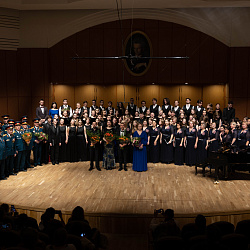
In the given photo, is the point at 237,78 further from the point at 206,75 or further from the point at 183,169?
the point at 183,169

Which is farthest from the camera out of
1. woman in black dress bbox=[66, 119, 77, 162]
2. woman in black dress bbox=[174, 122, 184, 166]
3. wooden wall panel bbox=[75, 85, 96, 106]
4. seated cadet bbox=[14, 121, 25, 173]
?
wooden wall panel bbox=[75, 85, 96, 106]

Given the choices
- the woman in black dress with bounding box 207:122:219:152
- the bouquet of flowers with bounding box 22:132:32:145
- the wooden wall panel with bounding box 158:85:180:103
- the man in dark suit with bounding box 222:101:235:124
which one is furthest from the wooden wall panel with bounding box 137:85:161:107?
the bouquet of flowers with bounding box 22:132:32:145

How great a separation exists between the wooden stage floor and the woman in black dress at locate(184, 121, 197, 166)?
37cm

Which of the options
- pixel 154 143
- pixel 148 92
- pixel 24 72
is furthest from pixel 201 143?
pixel 24 72

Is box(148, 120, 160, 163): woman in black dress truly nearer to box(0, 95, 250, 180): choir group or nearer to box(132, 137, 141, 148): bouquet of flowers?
box(0, 95, 250, 180): choir group

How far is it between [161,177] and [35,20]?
31.1 ft

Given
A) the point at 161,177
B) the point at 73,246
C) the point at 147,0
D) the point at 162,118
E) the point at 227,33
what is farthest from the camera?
the point at 227,33

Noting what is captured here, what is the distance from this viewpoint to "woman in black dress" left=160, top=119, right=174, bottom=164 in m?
12.7

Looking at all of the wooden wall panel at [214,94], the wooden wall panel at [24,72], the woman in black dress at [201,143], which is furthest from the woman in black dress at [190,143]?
the wooden wall panel at [24,72]

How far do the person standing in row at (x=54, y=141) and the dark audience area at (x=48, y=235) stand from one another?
705 centimetres

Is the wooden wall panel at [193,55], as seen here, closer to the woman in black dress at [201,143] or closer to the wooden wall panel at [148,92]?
the wooden wall panel at [148,92]

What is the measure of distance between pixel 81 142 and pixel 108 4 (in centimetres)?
608

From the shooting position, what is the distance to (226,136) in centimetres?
1152

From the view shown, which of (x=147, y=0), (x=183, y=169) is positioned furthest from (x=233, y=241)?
(x=147, y=0)
